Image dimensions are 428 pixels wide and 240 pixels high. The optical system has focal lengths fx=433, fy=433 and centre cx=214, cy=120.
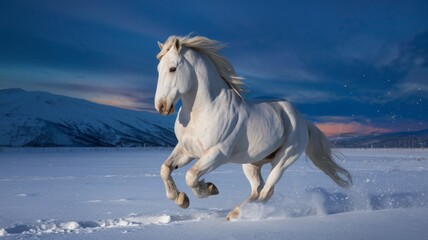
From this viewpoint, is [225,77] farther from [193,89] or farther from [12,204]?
[12,204]

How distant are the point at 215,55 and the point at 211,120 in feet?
2.24

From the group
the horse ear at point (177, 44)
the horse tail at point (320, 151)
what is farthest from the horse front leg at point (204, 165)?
the horse tail at point (320, 151)

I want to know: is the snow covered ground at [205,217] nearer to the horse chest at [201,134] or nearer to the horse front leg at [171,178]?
the horse front leg at [171,178]

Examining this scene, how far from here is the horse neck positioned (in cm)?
378

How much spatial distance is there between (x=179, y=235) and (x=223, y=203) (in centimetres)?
243

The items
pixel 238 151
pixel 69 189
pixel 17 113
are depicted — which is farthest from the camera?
pixel 17 113

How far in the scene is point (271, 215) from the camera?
4.06 m

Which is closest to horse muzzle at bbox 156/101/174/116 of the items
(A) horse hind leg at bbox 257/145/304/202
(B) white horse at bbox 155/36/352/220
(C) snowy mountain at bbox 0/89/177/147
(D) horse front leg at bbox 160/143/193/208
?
(B) white horse at bbox 155/36/352/220

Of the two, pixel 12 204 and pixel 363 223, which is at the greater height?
pixel 363 223

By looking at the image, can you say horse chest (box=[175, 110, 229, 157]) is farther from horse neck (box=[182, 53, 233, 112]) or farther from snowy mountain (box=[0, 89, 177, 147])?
snowy mountain (box=[0, 89, 177, 147])

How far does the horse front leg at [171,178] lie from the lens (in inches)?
149

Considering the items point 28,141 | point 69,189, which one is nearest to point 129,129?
point 28,141

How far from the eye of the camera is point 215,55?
402 centimetres

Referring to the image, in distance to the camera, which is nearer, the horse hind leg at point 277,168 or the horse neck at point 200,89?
the horse neck at point 200,89
